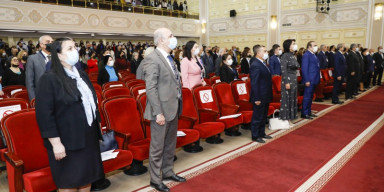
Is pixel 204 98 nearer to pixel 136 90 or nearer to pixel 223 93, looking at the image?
pixel 223 93

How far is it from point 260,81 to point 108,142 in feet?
7.30

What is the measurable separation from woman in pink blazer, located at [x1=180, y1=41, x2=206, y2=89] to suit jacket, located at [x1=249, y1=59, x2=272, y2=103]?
0.87 metres

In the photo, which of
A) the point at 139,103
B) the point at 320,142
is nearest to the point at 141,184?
the point at 139,103

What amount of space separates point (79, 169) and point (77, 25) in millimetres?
11493

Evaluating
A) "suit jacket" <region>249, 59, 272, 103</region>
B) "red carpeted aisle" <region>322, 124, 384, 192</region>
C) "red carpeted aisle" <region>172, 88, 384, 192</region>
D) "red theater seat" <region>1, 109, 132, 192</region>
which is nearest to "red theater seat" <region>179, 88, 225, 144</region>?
"red carpeted aisle" <region>172, 88, 384, 192</region>

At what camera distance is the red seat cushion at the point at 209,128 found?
330cm

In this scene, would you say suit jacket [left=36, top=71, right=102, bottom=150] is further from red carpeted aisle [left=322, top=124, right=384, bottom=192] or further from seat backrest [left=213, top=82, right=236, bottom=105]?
seat backrest [left=213, top=82, right=236, bottom=105]

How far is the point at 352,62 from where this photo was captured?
660cm

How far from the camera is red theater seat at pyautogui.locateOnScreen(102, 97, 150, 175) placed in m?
2.87

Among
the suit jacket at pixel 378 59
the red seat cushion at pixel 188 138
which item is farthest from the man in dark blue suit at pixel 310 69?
the suit jacket at pixel 378 59

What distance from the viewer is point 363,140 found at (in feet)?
12.7

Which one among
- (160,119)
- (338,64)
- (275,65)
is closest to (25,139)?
(160,119)

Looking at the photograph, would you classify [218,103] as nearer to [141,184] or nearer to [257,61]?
[257,61]

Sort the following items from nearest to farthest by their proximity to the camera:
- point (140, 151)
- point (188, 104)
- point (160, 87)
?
point (160, 87) < point (140, 151) < point (188, 104)
